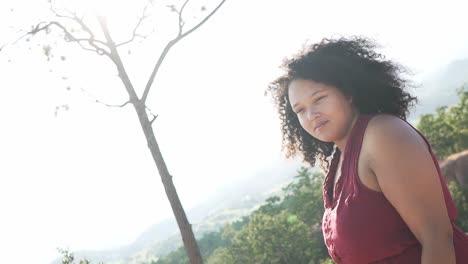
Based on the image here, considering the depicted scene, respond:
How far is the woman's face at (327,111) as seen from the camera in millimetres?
1731

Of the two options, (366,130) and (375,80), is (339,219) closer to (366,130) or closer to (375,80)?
(366,130)

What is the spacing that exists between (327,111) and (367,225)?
0.44 metres

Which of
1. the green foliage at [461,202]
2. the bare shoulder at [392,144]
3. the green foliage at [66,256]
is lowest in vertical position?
the green foliage at [461,202]

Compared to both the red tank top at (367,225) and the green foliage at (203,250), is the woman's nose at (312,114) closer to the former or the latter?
the red tank top at (367,225)

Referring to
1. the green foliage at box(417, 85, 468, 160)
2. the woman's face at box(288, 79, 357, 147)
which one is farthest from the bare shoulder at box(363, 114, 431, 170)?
the green foliage at box(417, 85, 468, 160)

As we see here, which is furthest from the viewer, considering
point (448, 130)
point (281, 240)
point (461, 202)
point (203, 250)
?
point (203, 250)

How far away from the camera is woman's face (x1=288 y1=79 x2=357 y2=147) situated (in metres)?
1.73

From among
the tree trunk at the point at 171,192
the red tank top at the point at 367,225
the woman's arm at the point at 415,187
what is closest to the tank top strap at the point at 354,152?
the red tank top at the point at 367,225

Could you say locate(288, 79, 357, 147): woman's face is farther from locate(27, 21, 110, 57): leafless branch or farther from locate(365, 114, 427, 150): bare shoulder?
locate(27, 21, 110, 57): leafless branch

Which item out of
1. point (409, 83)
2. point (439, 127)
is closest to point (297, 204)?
point (439, 127)

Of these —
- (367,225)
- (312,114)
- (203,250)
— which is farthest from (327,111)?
(203,250)

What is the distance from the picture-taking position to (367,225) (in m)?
1.50

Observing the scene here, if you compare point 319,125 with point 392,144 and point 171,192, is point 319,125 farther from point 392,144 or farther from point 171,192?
point 171,192

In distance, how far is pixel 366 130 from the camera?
1557 millimetres
